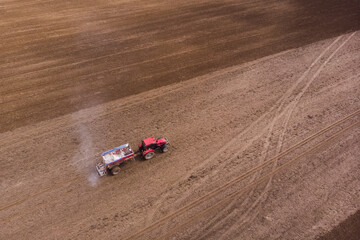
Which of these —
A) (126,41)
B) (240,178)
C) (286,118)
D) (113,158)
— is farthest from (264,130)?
(126,41)

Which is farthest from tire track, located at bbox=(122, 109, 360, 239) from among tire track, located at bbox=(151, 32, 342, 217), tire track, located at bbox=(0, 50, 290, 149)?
tire track, located at bbox=(0, 50, 290, 149)

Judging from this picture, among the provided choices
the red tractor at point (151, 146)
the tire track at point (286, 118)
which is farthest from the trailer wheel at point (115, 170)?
the tire track at point (286, 118)

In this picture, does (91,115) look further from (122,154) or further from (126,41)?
(126,41)

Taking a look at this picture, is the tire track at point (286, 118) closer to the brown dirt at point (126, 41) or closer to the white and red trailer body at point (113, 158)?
the brown dirt at point (126, 41)

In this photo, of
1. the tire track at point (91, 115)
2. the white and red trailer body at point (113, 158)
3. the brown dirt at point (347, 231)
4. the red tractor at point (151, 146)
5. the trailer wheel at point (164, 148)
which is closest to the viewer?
the brown dirt at point (347, 231)

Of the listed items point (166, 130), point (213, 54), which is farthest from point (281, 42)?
point (166, 130)

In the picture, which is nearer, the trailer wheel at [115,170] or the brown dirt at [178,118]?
the brown dirt at [178,118]

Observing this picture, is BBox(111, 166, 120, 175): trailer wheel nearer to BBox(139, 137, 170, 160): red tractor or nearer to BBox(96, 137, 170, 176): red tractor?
BBox(96, 137, 170, 176): red tractor
